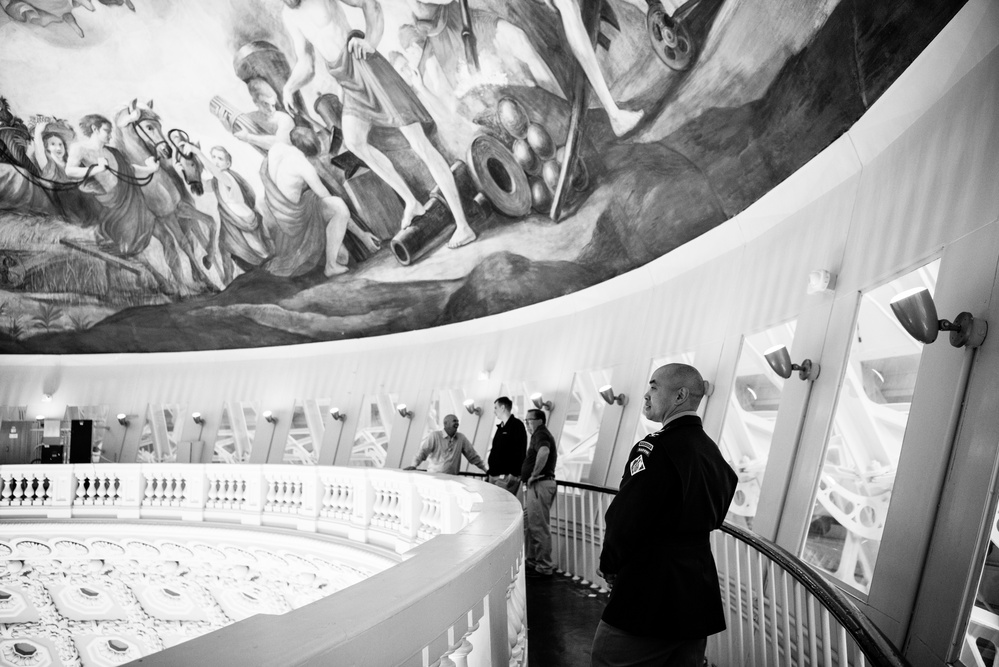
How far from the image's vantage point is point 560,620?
6586 mm

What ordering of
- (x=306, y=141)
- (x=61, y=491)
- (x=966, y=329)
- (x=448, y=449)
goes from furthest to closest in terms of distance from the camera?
(x=306, y=141), (x=61, y=491), (x=448, y=449), (x=966, y=329)

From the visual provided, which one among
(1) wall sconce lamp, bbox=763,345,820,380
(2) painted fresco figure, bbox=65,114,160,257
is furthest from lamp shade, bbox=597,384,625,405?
(2) painted fresco figure, bbox=65,114,160,257

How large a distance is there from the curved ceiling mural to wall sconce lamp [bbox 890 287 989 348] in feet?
8.31

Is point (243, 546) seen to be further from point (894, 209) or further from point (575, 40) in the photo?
point (894, 209)

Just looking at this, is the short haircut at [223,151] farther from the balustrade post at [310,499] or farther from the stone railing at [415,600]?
the stone railing at [415,600]

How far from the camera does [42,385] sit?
21828 millimetres

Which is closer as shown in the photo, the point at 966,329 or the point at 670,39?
the point at 966,329

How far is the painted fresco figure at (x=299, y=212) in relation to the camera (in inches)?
683

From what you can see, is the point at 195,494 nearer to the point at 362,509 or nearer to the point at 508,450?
the point at 362,509

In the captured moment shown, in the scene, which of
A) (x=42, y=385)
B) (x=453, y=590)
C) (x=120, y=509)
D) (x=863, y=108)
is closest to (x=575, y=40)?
(x=863, y=108)

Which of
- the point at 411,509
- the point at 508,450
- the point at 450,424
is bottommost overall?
the point at 411,509

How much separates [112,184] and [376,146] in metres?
Answer: 8.27

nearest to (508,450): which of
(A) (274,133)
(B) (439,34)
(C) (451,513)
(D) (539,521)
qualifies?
(D) (539,521)

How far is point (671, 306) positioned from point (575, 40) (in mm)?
4025
